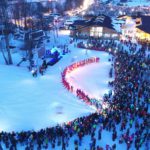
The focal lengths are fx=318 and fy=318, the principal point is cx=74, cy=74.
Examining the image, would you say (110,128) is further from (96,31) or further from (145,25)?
(145,25)

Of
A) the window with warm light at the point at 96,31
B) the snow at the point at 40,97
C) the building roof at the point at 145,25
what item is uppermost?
the building roof at the point at 145,25

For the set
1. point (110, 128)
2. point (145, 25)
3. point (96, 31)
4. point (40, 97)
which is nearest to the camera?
point (110, 128)

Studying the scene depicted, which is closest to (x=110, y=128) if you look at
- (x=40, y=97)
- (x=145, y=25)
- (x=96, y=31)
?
(x=40, y=97)

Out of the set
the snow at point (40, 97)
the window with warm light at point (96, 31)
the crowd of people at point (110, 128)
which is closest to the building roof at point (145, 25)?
the window with warm light at point (96, 31)

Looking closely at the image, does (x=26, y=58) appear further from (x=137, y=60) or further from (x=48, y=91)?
(x=137, y=60)

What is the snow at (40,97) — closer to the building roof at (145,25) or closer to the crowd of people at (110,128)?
the crowd of people at (110,128)

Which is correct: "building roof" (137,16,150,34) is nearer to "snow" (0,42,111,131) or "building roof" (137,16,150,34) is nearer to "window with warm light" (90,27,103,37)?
"window with warm light" (90,27,103,37)

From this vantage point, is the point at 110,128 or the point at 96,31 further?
the point at 96,31

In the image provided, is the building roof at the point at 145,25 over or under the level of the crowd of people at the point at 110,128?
over

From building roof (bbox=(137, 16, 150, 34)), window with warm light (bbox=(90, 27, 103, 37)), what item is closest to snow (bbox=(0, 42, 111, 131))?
window with warm light (bbox=(90, 27, 103, 37))

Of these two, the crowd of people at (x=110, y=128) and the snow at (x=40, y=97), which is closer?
the crowd of people at (x=110, y=128)
